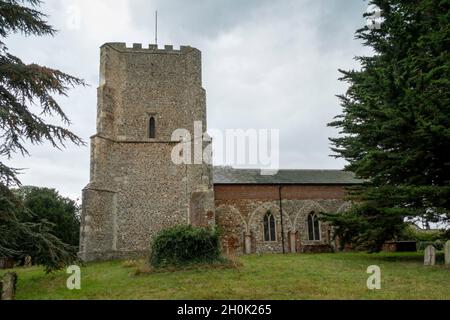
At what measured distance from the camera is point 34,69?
11688 millimetres

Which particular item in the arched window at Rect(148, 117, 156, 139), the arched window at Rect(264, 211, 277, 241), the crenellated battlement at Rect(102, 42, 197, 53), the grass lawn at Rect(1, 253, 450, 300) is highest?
the crenellated battlement at Rect(102, 42, 197, 53)

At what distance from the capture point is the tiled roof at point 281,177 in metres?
26.8

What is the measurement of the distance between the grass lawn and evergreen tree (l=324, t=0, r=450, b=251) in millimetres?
2095

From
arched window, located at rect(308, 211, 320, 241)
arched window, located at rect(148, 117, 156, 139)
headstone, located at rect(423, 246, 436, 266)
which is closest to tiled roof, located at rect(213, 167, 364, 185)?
arched window, located at rect(308, 211, 320, 241)

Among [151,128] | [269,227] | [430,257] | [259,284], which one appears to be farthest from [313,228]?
[259,284]

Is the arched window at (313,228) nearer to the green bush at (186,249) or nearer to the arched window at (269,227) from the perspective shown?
the arched window at (269,227)

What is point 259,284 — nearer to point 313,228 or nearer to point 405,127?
point 405,127

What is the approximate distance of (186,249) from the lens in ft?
47.7

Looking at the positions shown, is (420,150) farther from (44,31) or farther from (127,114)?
(127,114)

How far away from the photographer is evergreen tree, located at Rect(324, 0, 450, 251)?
44.9 ft

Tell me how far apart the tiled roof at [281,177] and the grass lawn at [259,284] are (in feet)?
41.0

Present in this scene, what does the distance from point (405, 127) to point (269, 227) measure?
13820mm

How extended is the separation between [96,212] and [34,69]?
36.8ft

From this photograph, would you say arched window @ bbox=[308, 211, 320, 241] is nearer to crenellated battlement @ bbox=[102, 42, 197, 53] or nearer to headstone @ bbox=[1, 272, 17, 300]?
crenellated battlement @ bbox=[102, 42, 197, 53]
